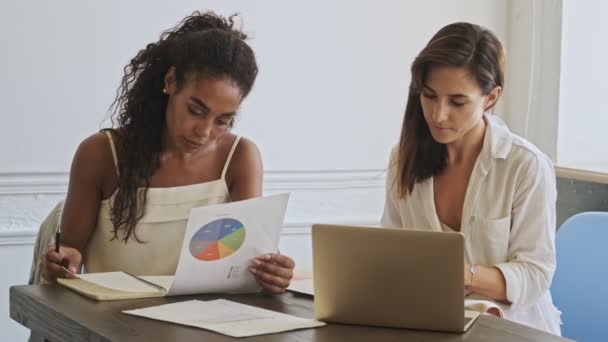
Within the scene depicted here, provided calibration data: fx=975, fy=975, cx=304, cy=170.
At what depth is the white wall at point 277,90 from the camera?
121 inches

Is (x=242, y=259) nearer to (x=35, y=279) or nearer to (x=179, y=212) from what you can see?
(x=179, y=212)

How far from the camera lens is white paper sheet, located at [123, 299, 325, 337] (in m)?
1.70

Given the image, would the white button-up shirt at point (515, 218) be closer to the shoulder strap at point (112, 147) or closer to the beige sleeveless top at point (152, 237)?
the beige sleeveless top at point (152, 237)

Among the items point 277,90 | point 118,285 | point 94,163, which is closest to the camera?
point 118,285

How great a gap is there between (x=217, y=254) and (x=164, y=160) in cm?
49

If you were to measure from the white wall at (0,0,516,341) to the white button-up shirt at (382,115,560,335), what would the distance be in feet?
3.51

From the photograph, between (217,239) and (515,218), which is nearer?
(217,239)

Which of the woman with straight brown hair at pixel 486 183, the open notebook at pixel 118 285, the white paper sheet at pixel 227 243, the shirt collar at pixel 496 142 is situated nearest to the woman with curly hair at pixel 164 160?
the open notebook at pixel 118 285

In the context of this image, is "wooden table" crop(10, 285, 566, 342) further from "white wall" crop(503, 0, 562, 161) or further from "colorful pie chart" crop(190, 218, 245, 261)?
"white wall" crop(503, 0, 562, 161)

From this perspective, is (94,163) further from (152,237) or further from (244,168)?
(244,168)

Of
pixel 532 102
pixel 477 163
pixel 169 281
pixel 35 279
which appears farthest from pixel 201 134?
pixel 532 102

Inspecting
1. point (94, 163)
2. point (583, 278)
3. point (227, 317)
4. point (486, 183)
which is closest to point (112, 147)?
point (94, 163)

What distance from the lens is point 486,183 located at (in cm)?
235

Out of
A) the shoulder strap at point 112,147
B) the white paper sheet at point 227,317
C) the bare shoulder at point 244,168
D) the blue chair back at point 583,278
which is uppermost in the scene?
the shoulder strap at point 112,147
